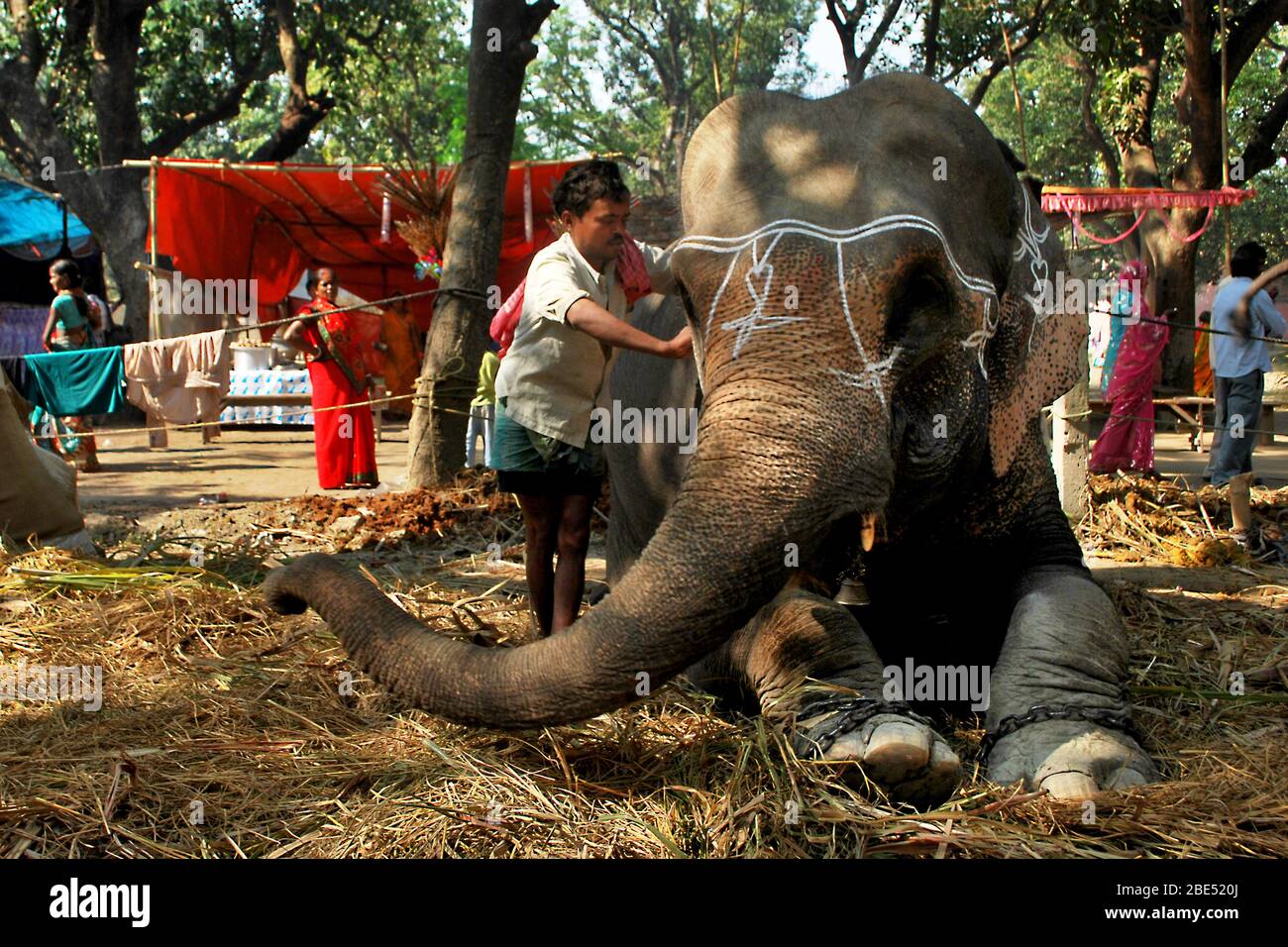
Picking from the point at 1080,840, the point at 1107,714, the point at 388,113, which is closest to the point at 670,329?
the point at 1107,714

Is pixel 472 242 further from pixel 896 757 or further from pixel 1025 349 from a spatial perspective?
pixel 896 757

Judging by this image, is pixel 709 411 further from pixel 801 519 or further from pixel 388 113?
pixel 388 113

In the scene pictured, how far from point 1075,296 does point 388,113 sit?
3972cm

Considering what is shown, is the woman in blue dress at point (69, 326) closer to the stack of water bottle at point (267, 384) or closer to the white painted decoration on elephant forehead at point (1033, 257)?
the stack of water bottle at point (267, 384)

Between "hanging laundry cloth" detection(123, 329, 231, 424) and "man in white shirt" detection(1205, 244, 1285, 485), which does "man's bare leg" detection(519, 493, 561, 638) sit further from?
"man in white shirt" detection(1205, 244, 1285, 485)

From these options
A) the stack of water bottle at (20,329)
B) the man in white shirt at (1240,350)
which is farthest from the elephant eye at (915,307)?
the stack of water bottle at (20,329)

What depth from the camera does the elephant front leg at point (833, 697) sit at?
3.02m

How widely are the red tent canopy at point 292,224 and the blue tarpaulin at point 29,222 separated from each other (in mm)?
3459

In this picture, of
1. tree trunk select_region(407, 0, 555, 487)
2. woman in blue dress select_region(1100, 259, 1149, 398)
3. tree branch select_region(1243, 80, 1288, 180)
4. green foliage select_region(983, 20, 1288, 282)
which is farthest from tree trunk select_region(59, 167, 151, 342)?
green foliage select_region(983, 20, 1288, 282)

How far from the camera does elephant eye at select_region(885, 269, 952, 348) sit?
3209 millimetres

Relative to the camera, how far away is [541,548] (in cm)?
461

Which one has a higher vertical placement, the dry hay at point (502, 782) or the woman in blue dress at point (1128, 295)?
the woman in blue dress at point (1128, 295)

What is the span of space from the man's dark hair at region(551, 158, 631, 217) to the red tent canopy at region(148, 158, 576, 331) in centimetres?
930

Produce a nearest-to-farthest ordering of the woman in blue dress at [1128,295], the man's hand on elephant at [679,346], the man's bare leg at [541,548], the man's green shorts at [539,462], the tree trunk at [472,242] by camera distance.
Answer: the man's hand on elephant at [679,346]
the man's green shorts at [539,462]
the man's bare leg at [541,548]
the tree trunk at [472,242]
the woman in blue dress at [1128,295]
